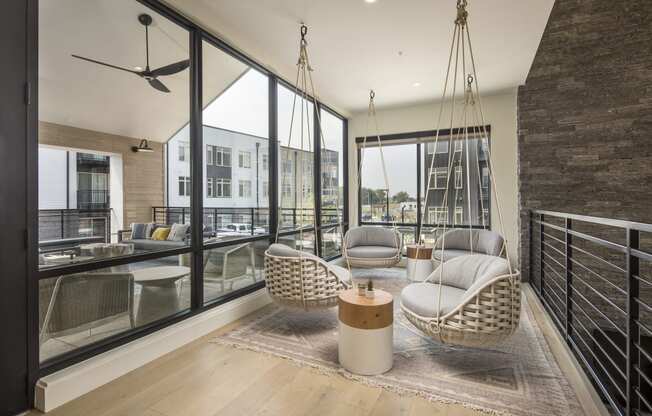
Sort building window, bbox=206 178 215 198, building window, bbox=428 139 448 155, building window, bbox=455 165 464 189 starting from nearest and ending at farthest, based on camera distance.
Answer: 1. building window, bbox=206 178 215 198
2. building window, bbox=455 165 464 189
3. building window, bbox=428 139 448 155

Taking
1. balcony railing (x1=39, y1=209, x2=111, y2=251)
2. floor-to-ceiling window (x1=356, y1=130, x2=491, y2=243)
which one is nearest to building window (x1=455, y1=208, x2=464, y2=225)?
floor-to-ceiling window (x1=356, y1=130, x2=491, y2=243)

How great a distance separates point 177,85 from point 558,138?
15.2 feet

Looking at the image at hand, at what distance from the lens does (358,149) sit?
19.9ft

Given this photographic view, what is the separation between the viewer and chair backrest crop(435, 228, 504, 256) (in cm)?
411

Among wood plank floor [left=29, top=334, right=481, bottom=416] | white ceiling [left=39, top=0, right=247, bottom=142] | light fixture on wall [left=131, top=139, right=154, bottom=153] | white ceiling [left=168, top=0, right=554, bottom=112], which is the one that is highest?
white ceiling [left=168, top=0, right=554, bottom=112]

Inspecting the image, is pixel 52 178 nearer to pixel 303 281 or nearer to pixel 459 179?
pixel 303 281

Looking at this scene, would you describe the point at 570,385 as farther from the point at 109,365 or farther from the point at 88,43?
the point at 88,43

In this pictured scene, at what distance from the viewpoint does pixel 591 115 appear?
4168 mm

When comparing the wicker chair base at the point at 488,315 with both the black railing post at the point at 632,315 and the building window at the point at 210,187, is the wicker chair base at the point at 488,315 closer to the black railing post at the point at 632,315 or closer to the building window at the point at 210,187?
the black railing post at the point at 632,315

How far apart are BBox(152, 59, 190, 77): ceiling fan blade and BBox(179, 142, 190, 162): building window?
0.57 m

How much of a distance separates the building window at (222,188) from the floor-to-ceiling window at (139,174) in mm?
10

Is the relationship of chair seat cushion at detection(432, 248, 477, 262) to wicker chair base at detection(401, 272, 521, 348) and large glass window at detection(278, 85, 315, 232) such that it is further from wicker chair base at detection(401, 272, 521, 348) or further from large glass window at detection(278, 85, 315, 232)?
wicker chair base at detection(401, 272, 521, 348)

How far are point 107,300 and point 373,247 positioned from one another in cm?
341

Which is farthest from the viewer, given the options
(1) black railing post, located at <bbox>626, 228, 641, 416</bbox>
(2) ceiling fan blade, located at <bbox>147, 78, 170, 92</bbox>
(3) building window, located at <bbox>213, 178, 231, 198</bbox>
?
(3) building window, located at <bbox>213, 178, 231, 198</bbox>
